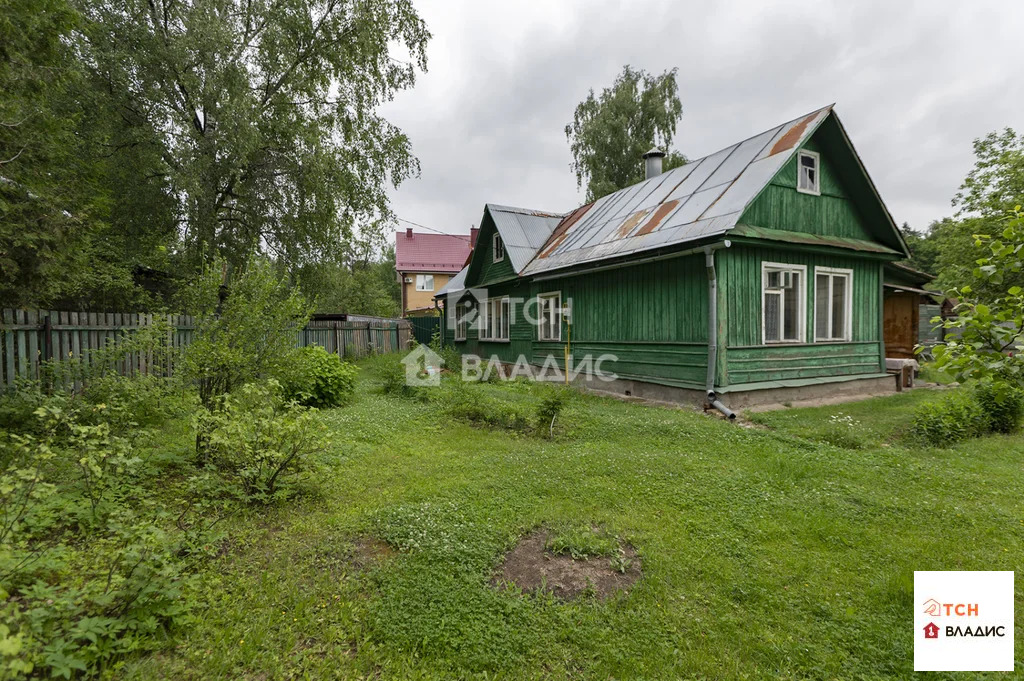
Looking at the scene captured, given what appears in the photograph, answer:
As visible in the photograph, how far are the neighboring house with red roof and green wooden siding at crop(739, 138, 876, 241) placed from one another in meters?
31.0

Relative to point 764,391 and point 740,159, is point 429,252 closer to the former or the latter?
point 740,159

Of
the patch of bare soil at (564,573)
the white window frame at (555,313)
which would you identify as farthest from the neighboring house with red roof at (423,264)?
the patch of bare soil at (564,573)

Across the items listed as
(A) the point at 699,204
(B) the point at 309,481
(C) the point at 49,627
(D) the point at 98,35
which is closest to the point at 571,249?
(A) the point at 699,204

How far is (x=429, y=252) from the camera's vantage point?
41.2m

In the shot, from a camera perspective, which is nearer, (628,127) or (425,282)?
(628,127)

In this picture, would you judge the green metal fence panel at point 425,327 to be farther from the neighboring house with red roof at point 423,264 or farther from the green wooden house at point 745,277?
the neighboring house with red roof at point 423,264

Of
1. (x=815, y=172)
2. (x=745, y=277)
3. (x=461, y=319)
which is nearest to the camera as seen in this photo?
(x=745, y=277)

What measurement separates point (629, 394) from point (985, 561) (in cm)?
736

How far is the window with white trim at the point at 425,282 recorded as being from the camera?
40.4m

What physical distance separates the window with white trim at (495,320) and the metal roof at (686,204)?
2046 millimetres

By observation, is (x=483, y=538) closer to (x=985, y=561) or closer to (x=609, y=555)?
(x=609, y=555)

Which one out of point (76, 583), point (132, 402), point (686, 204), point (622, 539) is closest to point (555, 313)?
point (686, 204)

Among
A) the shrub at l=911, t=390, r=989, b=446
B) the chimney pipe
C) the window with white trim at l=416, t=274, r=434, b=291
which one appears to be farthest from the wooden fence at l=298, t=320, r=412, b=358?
the window with white trim at l=416, t=274, r=434, b=291

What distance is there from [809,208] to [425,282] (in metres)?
33.8
